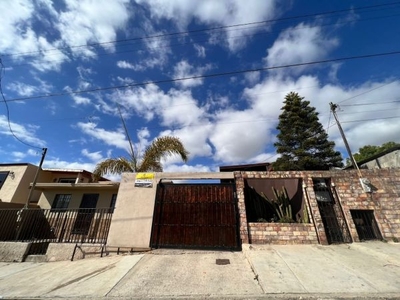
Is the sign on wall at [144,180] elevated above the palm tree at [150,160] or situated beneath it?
situated beneath

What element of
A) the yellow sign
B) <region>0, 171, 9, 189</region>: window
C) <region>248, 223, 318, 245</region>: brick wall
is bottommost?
<region>248, 223, 318, 245</region>: brick wall

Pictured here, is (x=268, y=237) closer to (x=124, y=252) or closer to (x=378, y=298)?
(x=378, y=298)

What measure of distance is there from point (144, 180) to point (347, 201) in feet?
25.1

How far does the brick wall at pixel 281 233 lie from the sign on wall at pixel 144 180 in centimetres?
405

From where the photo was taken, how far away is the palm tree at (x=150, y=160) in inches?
413

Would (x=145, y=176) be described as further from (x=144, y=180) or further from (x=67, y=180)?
(x=67, y=180)

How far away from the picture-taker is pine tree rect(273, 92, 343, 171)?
1848cm

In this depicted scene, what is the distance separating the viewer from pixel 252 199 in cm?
813

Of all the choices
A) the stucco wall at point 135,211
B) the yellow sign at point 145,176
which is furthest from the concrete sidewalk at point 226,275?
the yellow sign at point 145,176

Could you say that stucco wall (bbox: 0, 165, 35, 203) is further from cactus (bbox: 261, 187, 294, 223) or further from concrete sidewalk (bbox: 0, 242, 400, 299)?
cactus (bbox: 261, 187, 294, 223)

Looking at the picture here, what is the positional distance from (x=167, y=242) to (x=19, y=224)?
23.6 ft

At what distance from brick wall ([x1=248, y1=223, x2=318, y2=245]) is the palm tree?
5280 millimetres

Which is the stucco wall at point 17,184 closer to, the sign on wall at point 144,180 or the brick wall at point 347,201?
the sign on wall at point 144,180

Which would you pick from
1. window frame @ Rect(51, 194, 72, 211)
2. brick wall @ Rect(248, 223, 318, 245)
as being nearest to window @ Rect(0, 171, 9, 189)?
window frame @ Rect(51, 194, 72, 211)
